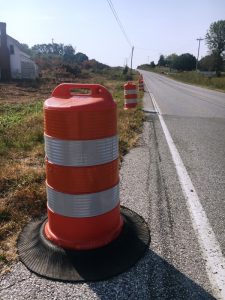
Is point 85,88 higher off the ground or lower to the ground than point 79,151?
higher

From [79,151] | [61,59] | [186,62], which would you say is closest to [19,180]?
[79,151]

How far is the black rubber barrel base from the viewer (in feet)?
9.39

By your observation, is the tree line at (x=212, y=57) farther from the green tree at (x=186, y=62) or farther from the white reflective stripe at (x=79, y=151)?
the white reflective stripe at (x=79, y=151)

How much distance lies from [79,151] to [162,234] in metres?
1.22

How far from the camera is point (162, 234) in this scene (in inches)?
136

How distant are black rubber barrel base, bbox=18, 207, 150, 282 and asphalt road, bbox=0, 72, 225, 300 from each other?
0.07m

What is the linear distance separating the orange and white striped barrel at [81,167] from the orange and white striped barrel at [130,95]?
9.06 meters

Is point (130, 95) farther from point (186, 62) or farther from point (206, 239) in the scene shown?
point (186, 62)

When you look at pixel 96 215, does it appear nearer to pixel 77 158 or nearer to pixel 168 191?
pixel 77 158

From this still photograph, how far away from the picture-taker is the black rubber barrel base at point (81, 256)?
9.39 feet

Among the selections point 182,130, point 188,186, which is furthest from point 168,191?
point 182,130

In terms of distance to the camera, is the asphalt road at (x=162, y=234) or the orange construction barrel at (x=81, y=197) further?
the orange construction barrel at (x=81, y=197)

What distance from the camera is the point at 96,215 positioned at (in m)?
3.12

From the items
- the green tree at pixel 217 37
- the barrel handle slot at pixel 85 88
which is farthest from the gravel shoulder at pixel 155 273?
the green tree at pixel 217 37
